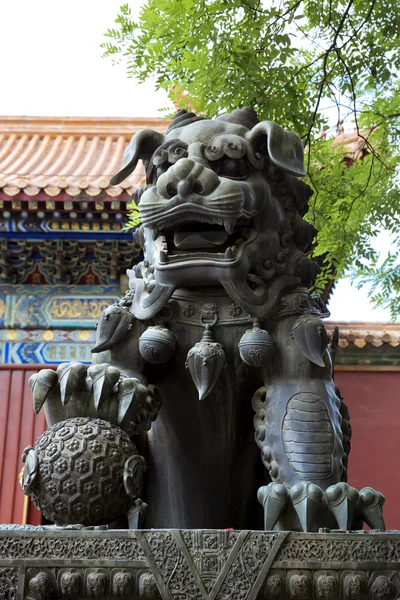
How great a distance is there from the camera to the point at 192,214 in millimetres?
2383

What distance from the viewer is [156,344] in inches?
95.7

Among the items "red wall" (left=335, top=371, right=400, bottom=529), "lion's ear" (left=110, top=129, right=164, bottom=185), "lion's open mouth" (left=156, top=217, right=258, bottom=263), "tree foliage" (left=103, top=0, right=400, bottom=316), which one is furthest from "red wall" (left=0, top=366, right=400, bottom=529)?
"lion's open mouth" (left=156, top=217, right=258, bottom=263)

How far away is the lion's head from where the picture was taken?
239 centimetres

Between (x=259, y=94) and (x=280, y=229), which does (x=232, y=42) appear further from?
(x=280, y=229)

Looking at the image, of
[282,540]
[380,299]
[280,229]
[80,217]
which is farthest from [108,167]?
[282,540]

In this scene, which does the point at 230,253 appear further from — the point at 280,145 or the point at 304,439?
the point at 304,439

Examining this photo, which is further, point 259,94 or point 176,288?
point 259,94

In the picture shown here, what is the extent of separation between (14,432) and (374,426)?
4.11 m

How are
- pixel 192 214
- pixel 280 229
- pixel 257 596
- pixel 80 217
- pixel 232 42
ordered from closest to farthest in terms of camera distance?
pixel 257 596 < pixel 192 214 < pixel 280 229 < pixel 232 42 < pixel 80 217

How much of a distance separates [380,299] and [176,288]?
123 inches

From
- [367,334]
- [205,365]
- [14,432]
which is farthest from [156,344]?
[367,334]

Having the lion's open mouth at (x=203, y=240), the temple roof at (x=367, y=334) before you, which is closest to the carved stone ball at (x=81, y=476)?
the lion's open mouth at (x=203, y=240)

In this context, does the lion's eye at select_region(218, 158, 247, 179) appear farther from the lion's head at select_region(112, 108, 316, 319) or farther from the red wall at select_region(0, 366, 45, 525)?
the red wall at select_region(0, 366, 45, 525)

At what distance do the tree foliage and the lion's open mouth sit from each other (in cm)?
190
